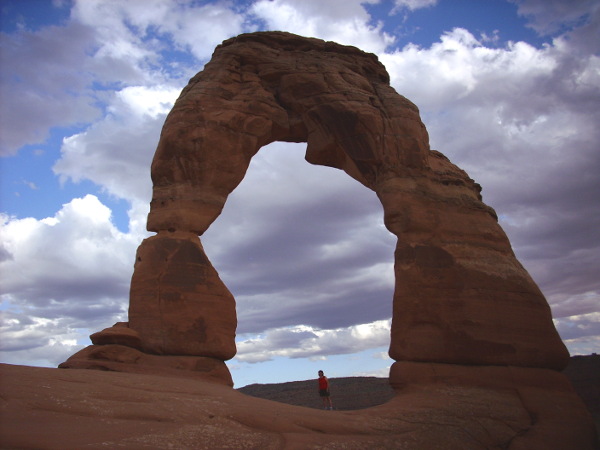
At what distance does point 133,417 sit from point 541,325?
344 inches

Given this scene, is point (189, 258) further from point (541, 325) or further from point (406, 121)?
point (541, 325)

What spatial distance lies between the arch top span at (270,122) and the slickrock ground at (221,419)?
5517 millimetres

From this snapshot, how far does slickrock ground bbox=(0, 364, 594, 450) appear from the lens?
5.28 m

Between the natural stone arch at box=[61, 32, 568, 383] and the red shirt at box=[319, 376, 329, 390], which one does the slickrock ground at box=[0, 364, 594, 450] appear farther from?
the red shirt at box=[319, 376, 329, 390]

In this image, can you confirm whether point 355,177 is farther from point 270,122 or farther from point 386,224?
point 270,122

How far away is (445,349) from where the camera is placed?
10.4 meters

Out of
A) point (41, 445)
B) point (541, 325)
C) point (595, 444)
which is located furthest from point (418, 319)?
point (41, 445)

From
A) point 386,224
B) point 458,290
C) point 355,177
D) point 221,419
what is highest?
point 355,177

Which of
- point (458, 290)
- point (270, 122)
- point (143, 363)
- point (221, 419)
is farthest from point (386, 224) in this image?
point (221, 419)

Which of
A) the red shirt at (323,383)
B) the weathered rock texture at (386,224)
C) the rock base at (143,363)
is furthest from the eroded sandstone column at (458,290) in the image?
the red shirt at (323,383)

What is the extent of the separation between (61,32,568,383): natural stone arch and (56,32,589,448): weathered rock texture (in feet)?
0.10

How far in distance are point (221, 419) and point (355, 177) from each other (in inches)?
353

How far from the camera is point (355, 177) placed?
555 inches

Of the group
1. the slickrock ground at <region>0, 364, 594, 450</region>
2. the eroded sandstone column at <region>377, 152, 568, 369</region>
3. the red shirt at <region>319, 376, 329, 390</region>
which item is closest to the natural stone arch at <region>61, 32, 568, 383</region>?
the eroded sandstone column at <region>377, 152, 568, 369</region>
